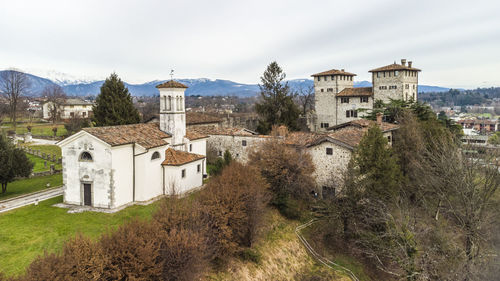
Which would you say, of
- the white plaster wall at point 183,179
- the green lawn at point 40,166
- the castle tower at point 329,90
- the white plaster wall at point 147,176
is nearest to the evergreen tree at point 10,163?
the green lawn at point 40,166

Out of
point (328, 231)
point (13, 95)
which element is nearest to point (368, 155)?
point (328, 231)

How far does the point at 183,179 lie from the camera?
874 inches

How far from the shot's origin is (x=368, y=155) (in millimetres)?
20922

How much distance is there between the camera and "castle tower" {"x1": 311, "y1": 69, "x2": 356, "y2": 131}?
45.0 metres

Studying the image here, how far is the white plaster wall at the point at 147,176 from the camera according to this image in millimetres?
20281

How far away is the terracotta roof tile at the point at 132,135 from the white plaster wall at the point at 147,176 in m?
0.77

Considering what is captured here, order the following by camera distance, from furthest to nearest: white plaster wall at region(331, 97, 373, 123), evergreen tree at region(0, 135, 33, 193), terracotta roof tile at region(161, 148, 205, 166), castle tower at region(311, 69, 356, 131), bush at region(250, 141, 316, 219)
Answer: castle tower at region(311, 69, 356, 131)
white plaster wall at region(331, 97, 373, 123)
bush at region(250, 141, 316, 219)
terracotta roof tile at region(161, 148, 205, 166)
evergreen tree at region(0, 135, 33, 193)

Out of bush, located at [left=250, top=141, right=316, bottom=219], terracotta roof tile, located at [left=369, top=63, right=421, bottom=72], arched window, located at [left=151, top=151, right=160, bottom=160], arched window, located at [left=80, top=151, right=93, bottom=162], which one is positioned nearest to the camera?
arched window, located at [left=80, top=151, right=93, bottom=162]

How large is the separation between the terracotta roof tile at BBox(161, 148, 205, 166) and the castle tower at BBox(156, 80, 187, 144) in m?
1.50

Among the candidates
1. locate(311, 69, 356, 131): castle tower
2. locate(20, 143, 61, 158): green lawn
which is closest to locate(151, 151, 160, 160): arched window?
locate(20, 143, 61, 158): green lawn

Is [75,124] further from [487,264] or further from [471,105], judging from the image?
[471,105]

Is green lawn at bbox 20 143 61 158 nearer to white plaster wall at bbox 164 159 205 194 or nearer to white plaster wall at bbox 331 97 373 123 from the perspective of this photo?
white plaster wall at bbox 164 159 205 194

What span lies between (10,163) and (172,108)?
10857 millimetres

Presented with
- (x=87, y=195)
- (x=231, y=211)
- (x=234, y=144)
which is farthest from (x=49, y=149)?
(x=231, y=211)
